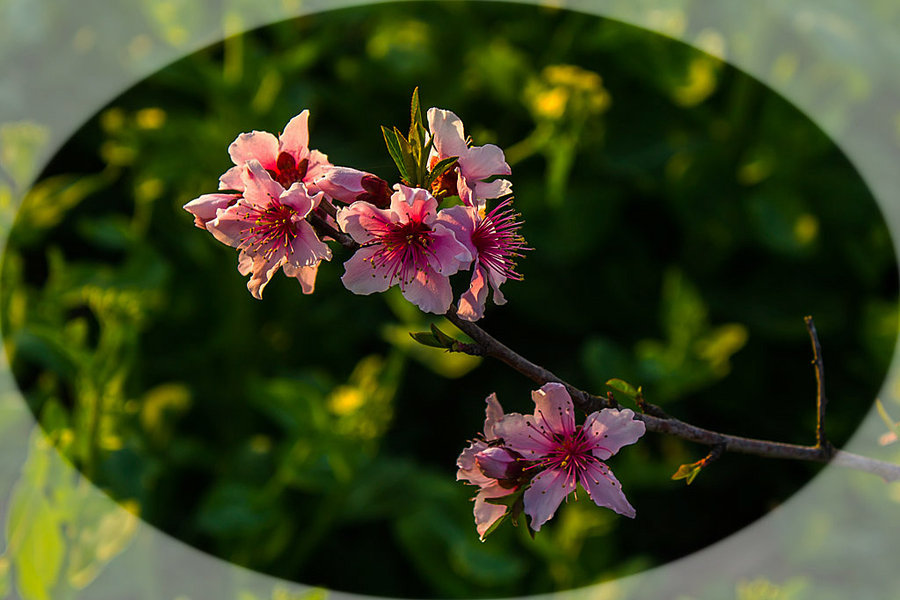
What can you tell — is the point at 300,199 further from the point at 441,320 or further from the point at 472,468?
the point at 441,320

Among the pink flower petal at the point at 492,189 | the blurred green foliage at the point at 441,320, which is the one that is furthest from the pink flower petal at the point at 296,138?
the blurred green foliage at the point at 441,320

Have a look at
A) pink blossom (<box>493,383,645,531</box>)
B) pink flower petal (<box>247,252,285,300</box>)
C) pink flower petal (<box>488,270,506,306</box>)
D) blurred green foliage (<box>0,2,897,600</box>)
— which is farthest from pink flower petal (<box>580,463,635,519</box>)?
blurred green foliage (<box>0,2,897,600</box>)

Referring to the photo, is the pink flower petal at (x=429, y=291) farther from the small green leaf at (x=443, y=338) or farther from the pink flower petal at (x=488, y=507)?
the pink flower petal at (x=488, y=507)

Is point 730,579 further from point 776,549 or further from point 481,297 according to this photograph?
point 481,297

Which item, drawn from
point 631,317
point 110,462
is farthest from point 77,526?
point 631,317

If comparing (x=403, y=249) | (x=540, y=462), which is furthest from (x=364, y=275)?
(x=540, y=462)

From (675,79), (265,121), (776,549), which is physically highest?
(675,79)

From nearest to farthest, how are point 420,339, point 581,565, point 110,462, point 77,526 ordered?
point 420,339 → point 77,526 → point 110,462 → point 581,565
